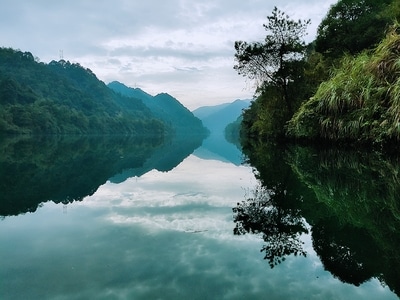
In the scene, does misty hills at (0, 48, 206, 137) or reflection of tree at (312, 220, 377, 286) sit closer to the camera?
reflection of tree at (312, 220, 377, 286)

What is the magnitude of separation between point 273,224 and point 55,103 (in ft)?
287

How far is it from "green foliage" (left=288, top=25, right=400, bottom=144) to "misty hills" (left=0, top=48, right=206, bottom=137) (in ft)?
166

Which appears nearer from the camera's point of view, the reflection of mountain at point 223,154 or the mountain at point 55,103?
the reflection of mountain at point 223,154

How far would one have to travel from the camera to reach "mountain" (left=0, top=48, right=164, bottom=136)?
60.8m

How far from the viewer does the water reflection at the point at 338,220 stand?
2.36 metres

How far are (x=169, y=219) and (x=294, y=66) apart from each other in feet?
60.2

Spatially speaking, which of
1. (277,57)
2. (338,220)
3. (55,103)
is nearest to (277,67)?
(277,57)

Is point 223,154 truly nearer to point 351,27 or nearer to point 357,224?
point 351,27

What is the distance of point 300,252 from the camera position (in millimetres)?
2660

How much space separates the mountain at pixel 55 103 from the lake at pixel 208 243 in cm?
5428

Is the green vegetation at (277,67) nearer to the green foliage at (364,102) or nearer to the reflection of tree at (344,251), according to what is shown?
the green foliage at (364,102)

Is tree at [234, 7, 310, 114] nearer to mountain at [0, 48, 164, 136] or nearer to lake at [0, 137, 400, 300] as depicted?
lake at [0, 137, 400, 300]

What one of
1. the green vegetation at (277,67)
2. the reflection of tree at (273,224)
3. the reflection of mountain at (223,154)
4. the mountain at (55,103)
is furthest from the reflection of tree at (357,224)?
the mountain at (55,103)

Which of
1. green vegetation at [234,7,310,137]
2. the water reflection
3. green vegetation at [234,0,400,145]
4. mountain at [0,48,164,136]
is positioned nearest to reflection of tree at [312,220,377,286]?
the water reflection
